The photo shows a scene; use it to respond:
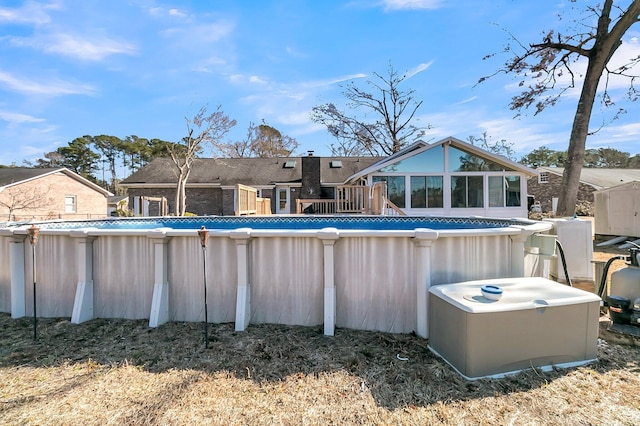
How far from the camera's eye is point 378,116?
23.3 meters

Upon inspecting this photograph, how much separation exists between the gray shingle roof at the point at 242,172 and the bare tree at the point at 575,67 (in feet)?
30.8

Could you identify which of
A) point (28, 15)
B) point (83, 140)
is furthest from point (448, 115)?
point (83, 140)

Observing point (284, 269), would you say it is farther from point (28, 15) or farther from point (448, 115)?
point (448, 115)

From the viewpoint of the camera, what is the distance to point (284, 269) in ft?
9.80

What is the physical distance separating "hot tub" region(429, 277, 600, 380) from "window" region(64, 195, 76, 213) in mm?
25373

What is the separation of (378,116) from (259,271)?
22.4 m

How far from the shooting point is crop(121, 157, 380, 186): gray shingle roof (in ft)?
62.6

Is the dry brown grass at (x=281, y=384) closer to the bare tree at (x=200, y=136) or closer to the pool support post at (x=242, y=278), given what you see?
the pool support post at (x=242, y=278)

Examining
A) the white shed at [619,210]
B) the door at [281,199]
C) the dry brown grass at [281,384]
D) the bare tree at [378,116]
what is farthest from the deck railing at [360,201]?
the bare tree at [378,116]

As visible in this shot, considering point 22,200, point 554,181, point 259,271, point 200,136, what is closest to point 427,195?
point 259,271

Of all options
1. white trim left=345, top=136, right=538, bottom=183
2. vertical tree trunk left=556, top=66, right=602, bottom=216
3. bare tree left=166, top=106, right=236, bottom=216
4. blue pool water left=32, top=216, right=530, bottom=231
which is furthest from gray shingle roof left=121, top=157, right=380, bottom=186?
vertical tree trunk left=556, top=66, right=602, bottom=216

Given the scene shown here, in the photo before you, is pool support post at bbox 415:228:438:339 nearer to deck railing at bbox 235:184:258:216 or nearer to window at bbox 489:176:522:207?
deck railing at bbox 235:184:258:216

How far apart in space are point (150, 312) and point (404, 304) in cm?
254

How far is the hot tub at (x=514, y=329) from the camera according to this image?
2074mm
